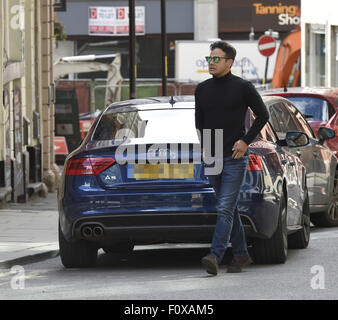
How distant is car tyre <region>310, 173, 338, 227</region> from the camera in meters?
15.0

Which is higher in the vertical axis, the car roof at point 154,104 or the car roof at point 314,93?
the car roof at point 154,104

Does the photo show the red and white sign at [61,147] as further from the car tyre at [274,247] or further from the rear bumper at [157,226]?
the rear bumper at [157,226]

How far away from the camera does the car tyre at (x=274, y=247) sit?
10.9m

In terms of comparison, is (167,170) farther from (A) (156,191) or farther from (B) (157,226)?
(B) (157,226)

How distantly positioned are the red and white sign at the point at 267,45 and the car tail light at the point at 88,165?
26.9 m

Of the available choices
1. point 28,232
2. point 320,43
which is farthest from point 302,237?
point 320,43

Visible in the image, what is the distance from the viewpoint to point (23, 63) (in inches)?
863

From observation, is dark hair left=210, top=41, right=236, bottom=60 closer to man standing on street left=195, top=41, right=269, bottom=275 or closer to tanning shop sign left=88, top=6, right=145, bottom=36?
man standing on street left=195, top=41, right=269, bottom=275

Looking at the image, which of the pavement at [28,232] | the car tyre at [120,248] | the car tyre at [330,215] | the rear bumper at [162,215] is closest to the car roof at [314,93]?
the car tyre at [330,215]

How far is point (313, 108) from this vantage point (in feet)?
57.4

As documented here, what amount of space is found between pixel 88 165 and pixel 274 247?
1689 millimetres

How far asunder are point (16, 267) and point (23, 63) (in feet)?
34.8
